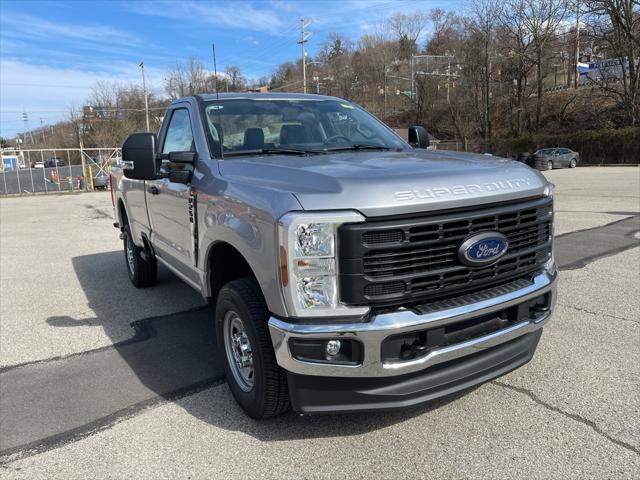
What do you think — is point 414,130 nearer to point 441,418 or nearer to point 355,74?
point 441,418

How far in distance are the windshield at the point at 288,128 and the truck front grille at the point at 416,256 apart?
141cm

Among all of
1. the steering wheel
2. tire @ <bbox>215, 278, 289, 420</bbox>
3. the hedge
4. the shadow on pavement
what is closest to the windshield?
the steering wheel

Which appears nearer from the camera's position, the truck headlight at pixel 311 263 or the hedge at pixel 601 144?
the truck headlight at pixel 311 263

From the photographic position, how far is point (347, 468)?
2.62 metres

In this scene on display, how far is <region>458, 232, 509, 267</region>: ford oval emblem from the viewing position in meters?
2.61

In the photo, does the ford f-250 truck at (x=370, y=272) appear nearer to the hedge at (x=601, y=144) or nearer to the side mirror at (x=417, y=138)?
the side mirror at (x=417, y=138)

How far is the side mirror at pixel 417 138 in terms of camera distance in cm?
484

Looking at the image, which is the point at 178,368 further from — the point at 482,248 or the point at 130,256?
the point at 130,256

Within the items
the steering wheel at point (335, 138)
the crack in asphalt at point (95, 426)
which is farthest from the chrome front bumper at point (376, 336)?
the steering wheel at point (335, 138)

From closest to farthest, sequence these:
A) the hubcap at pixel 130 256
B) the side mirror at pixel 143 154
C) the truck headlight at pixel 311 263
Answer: the truck headlight at pixel 311 263 < the side mirror at pixel 143 154 < the hubcap at pixel 130 256

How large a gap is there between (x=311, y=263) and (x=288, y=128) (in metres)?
1.93

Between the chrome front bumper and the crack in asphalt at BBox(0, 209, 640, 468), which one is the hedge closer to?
the crack in asphalt at BBox(0, 209, 640, 468)

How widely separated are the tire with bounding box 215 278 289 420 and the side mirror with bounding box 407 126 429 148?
2567 mm

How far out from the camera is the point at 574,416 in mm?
3043
